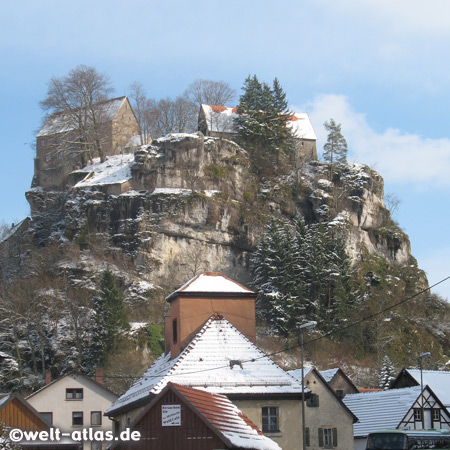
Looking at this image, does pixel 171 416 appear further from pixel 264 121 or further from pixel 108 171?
pixel 264 121

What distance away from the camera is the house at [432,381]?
149 feet

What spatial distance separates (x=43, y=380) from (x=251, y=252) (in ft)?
82.8

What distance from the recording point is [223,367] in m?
29.9

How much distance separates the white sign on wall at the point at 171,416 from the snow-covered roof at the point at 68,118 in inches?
2571

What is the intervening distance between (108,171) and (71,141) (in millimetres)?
9180

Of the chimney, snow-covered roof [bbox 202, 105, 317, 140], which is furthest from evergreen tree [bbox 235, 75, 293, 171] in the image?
the chimney

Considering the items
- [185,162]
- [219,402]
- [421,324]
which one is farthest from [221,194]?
[219,402]

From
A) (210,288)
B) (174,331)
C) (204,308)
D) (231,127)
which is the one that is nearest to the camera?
(204,308)

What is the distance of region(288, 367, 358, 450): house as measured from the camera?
37.1m

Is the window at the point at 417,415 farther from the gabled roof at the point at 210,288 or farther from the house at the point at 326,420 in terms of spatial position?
the gabled roof at the point at 210,288

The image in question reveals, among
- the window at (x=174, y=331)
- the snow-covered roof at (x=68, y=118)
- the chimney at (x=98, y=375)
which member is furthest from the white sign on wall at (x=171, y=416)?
the snow-covered roof at (x=68, y=118)

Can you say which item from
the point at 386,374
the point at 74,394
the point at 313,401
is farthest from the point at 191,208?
the point at 313,401

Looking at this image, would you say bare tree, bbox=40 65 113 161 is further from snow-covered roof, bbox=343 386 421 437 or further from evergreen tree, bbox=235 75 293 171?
snow-covered roof, bbox=343 386 421 437

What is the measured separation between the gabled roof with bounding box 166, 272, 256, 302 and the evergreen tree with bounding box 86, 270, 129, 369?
974 inches
